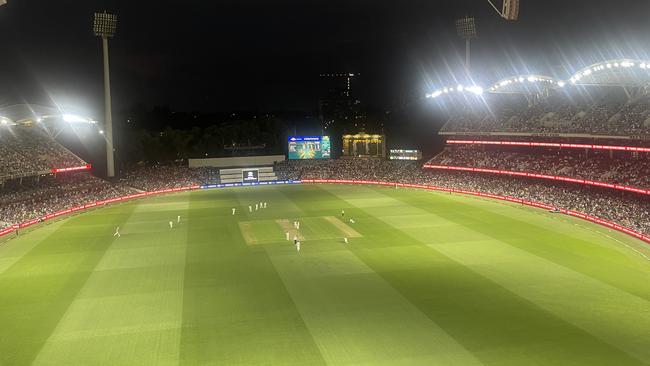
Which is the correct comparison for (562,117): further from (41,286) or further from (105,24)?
(105,24)

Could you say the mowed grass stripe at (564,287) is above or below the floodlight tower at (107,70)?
below

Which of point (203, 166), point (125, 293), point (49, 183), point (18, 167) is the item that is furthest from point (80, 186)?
point (125, 293)

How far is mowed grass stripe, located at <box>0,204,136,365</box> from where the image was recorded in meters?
18.2

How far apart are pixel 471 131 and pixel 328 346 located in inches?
2057

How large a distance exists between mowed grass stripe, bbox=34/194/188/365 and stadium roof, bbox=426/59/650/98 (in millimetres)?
36639

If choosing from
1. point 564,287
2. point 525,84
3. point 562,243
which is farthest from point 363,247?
point 525,84

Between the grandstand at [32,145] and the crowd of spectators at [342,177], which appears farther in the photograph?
the grandstand at [32,145]

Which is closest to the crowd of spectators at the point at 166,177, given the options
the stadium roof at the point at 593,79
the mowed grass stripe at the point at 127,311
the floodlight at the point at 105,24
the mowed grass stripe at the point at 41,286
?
the floodlight at the point at 105,24

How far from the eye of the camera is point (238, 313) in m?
20.6

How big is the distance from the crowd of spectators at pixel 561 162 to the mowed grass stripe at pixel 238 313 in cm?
3260

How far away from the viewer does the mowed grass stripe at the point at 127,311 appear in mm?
16922

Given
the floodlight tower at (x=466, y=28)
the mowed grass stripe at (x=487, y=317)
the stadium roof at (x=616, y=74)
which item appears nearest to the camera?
the mowed grass stripe at (x=487, y=317)

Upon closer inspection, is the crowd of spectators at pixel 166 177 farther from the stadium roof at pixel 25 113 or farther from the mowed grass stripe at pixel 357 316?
the mowed grass stripe at pixel 357 316

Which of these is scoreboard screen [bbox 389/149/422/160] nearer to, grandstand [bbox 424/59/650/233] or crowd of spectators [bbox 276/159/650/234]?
crowd of spectators [bbox 276/159/650/234]
